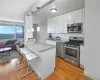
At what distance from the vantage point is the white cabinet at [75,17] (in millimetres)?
3316

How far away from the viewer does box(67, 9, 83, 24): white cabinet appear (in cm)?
332

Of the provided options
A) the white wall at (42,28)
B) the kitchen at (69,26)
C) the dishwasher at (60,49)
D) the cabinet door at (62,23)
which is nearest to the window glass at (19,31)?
the white wall at (42,28)

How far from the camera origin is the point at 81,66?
118 inches

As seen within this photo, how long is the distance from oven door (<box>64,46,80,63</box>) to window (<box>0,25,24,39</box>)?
18.6 feet

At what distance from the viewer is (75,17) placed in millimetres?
3568

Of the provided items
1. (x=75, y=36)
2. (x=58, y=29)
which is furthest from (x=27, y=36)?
(x=75, y=36)

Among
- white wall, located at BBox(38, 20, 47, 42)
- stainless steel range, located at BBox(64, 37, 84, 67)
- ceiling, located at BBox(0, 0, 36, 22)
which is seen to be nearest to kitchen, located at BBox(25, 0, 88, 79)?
stainless steel range, located at BBox(64, 37, 84, 67)

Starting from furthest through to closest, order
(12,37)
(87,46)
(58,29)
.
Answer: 1. (12,37)
2. (58,29)
3. (87,46)

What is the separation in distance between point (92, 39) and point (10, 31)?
7.19 m

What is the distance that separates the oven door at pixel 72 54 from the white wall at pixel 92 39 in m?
0.78

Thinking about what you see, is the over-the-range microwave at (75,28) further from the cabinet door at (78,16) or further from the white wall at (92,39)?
the white wall at (92,39)

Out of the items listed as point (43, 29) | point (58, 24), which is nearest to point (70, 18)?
point (58, 24)

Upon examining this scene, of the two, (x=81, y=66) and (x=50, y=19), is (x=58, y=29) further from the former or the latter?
(x=81, y=66)

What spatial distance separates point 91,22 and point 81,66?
6.06 ft
